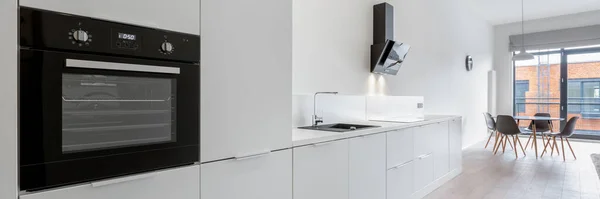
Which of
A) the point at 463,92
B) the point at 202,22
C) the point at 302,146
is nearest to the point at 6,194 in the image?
the point at 202,22

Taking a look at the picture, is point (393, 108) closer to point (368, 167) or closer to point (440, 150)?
point (440, 150)

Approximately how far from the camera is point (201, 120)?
133cm

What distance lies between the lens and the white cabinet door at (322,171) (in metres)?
1.82

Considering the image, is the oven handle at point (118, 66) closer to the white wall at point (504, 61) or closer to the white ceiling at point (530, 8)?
the white ceiling at point (530, 8)

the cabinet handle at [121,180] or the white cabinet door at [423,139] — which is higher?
the cabinet handle at [121,180]

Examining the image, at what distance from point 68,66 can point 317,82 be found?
80.2 inches

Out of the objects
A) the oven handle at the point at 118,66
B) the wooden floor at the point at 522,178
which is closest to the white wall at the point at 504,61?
the wooden floor at the point at 522,178

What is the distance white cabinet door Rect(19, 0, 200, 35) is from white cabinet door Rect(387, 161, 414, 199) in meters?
2.05

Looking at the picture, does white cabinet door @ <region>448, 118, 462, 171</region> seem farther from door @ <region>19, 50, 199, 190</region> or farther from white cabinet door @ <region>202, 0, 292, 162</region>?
door @ <region>19, 50, 199, 190</region>

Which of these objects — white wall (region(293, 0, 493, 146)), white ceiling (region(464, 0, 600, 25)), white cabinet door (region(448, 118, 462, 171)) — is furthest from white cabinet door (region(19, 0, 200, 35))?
white ceiling (region(464, 0, 600, 25))

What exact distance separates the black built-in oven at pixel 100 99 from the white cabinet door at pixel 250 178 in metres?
0.13

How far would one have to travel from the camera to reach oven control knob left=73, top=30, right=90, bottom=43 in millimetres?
1004

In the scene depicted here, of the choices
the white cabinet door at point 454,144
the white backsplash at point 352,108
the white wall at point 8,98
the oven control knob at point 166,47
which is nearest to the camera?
the white wall at point 8,98

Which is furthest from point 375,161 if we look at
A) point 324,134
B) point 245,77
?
point 245,77
